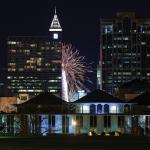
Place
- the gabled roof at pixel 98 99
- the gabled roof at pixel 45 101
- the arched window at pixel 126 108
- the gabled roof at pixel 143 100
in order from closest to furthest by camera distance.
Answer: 1. the arched window at pixel 126 108
2. the gabled roof at pixel 45 101
3. the gabled roof at pixel 98 99
4. the gabled roof at pixel 143 100

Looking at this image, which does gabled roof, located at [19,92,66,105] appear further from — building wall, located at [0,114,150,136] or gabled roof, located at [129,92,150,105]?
gabled roof, located at [129,92,150,105]

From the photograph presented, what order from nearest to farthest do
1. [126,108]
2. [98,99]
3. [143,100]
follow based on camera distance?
[126,108], [98,99], [143,100]

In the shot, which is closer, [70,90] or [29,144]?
[29,144]

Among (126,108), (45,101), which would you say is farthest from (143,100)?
(45,101)

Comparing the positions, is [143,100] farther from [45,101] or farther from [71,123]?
[45,101]

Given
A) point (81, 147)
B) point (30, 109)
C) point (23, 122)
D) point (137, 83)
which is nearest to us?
point (81, 147)

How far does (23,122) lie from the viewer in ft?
297

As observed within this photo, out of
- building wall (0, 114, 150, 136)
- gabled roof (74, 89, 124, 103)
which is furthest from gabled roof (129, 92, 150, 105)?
building wall (0, 114, 150, 136)

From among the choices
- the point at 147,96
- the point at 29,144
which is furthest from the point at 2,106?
the point at 29,144

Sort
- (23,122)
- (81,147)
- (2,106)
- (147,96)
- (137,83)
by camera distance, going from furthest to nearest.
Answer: (2,106)
(137,83)
(147,96)
(23,122)
(81,147)

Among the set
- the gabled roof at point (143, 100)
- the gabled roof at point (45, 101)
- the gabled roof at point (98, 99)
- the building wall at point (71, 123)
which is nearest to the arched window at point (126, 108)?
the gabled roof at point (98, 99)

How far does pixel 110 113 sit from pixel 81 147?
175 feet

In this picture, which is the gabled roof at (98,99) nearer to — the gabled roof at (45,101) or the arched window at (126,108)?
the arched window at (126,108)

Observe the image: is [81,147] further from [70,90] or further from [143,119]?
[70,90]
